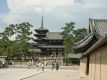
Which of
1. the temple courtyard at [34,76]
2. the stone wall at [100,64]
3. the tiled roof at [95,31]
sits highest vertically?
the tiled roof at [95,31]

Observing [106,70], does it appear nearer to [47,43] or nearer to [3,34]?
[3,34]

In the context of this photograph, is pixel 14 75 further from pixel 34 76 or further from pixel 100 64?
pixel 100 64

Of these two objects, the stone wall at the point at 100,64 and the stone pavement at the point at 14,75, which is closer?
the stone wall at the point at 100,64

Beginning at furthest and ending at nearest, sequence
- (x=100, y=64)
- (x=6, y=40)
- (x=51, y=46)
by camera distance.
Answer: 1. (x=51, y=46)
2. (x=6, y=40)
3. (x=100, y=64)

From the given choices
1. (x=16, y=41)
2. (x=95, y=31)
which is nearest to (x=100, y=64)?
(x=95, y=31)

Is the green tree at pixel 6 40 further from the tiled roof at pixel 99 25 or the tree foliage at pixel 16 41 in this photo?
the tiled roof at pixel 99 25

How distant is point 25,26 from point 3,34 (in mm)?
6801

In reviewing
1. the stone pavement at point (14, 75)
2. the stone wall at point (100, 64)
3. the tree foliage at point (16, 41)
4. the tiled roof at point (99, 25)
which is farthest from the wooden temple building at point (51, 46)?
the stone wall at point (100, 64)

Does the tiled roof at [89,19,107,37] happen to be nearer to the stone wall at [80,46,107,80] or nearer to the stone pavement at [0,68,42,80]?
the stone wall at [80,46,107,80]

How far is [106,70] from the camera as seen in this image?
13844 millimetres

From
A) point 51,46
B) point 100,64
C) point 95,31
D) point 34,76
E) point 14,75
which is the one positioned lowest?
point 34,76

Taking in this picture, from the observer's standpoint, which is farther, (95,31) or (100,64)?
(95,31)

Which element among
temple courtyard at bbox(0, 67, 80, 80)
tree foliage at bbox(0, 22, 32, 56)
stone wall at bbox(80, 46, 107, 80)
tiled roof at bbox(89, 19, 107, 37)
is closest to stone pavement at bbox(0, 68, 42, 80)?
temple courtyard at bbox(0, 67, 80, 80)

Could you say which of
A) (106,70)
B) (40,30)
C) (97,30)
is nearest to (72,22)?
(40,30)
